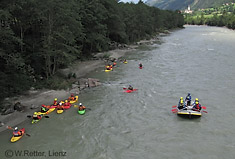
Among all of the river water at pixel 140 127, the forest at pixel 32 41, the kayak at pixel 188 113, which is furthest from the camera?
the forest at pixel 32 41

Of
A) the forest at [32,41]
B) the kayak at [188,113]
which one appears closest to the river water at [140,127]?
the kayak at [188,113]

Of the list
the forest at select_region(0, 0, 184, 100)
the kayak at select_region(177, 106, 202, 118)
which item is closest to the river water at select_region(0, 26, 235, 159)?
the kayak at select_region(177, 106, 202, 118)

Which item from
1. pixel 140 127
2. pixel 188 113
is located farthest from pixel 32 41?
pixel 188 113

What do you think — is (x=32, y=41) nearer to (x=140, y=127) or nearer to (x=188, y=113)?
(x=140, y=127)

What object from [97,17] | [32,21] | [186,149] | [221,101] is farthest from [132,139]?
[97,17]

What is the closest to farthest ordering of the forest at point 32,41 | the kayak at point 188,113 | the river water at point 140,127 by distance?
the river water at point 140,127
the kayak at point 188,113
the forest at point 32,41

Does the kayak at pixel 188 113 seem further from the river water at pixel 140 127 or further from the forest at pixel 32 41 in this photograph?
the forest at pixel 32 41

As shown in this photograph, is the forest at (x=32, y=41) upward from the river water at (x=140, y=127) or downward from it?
upward

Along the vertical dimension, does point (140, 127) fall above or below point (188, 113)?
below

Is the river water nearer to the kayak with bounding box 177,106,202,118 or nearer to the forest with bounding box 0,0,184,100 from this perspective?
the kayak with bounding box 177,106,202,118

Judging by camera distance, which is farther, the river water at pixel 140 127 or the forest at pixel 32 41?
the forest at pixel 32 41

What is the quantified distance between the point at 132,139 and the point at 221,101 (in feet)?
41.9

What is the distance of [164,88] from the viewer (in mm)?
28250

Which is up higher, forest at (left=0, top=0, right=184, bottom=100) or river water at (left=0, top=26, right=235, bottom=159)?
forest at (left=0, top=0, right=184, bottom=100)
